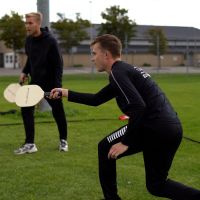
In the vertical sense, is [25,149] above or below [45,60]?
below

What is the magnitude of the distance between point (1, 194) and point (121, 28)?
49.5 metres

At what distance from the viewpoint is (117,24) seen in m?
53.7

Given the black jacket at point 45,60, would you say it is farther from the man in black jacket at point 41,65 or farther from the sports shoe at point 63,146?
the sports shoe at point 63,146

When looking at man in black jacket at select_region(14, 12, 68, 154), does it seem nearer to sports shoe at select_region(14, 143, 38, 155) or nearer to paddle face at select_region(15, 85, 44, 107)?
sports shoe at select_region(14, 143, 38, 155)

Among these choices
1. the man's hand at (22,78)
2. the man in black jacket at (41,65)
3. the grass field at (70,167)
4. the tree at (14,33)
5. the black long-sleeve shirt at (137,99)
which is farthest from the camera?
the tree at (14,33)

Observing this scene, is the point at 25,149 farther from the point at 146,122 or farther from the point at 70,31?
the point at 70,31

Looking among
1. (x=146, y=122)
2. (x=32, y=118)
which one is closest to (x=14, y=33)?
(x=32, y=118)

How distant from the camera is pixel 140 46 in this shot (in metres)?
65.2

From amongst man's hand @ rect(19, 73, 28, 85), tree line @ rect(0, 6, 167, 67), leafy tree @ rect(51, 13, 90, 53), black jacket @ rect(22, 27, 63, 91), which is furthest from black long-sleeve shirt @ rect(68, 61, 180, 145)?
leafy tree @ rect(51, 13, 90, 53)

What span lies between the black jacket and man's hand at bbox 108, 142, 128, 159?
3486 millimetres

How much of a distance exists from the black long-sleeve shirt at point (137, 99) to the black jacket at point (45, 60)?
10.8 feet

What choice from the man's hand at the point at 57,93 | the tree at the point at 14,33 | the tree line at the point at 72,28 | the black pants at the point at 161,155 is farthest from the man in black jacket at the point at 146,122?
the tree at the point at 14,33

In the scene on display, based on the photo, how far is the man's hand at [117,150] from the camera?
438 centimetres

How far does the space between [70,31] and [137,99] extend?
54.2 m
